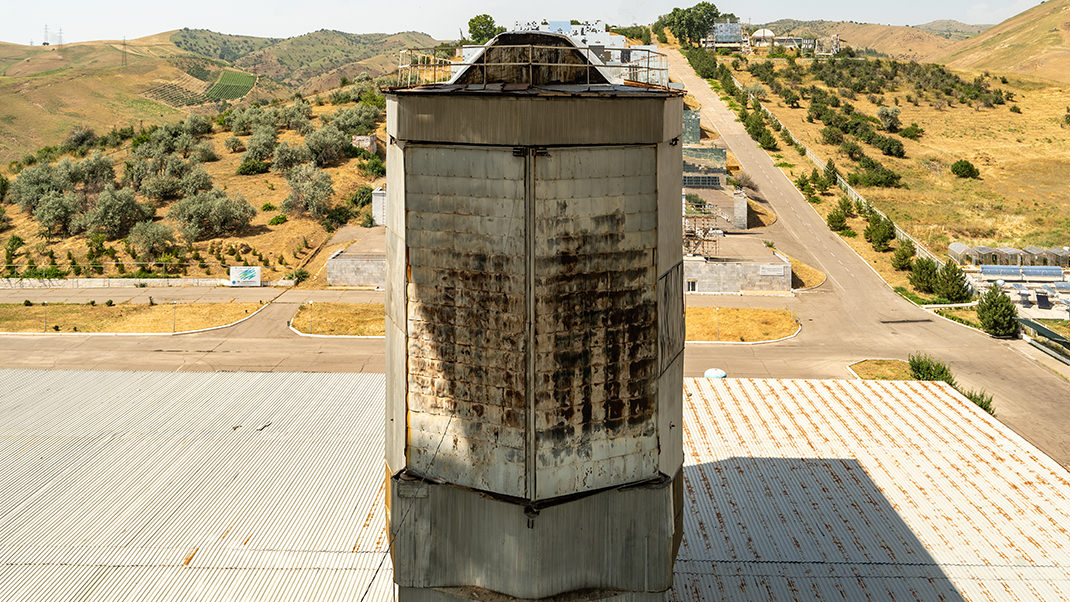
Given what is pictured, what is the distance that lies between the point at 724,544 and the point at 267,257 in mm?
52053

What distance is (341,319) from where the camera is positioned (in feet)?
159

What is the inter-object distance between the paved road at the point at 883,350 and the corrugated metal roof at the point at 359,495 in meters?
10.2

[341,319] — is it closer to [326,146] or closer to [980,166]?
[326,146]

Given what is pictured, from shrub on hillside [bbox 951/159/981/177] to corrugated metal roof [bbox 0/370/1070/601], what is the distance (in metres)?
65.9

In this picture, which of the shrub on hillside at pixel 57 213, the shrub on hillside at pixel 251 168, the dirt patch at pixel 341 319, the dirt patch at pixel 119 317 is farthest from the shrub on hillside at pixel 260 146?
the dirt patch at pixel 341 319

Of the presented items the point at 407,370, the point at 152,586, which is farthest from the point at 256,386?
the point at 407,370

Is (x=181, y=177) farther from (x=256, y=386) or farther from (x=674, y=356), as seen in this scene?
(x=674, y=356)

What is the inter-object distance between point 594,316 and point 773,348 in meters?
35.6

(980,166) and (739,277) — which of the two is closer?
(739,277)

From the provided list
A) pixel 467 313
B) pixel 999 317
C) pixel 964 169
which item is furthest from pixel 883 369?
pixel 964 169

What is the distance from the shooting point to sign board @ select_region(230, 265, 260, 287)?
5625 cm

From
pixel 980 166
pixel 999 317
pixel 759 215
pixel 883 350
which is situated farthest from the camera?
pixel 980 166

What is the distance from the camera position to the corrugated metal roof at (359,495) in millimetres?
16734

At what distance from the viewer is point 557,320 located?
34.8 feet
